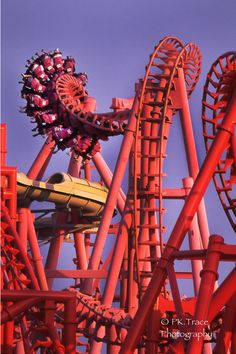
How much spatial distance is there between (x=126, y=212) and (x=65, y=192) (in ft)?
15.7

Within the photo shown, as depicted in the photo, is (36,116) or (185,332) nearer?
(185,332)

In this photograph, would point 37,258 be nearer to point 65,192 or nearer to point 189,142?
point 65,192

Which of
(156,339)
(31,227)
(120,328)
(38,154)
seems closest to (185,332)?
(156,339)

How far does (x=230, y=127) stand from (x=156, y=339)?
2.93m

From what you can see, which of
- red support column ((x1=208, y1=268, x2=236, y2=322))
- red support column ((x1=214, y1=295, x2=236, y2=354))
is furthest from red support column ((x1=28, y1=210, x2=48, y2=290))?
red support column ((x1=208, y1=268, x2=236, y2=322))

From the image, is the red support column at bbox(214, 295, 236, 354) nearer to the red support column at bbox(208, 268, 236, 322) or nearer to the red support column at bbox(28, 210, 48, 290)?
the red support column at bbox(208, 268, 236, 322)

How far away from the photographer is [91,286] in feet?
80.8

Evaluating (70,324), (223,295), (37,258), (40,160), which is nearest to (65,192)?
(40,160)

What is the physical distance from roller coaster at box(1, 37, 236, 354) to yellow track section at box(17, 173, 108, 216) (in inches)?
1.0

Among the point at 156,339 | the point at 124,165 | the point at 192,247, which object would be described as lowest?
the point at 156,339

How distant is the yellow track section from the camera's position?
88.3 ft

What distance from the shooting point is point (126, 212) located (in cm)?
2316

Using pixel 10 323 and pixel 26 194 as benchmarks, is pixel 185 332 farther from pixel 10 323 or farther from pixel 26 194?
pixel 26 194

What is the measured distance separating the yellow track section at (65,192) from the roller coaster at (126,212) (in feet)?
0.09
